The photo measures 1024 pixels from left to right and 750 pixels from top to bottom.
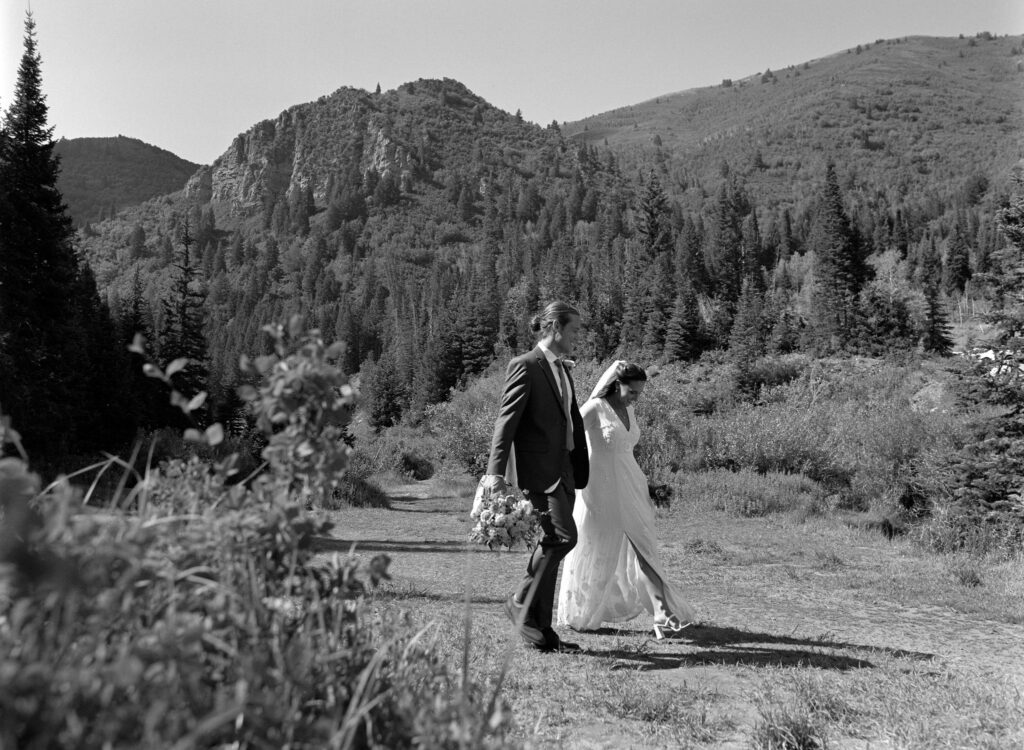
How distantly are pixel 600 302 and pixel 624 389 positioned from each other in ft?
238

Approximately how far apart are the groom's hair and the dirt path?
1859mm

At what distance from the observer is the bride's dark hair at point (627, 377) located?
20.2ft

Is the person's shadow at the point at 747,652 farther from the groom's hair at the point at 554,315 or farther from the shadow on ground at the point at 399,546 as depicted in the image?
the shadow on ground at the point at 399,546

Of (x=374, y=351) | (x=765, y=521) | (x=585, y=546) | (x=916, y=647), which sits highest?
(x=585, y=546)

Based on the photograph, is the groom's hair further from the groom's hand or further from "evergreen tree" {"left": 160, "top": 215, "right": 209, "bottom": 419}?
"evergreen tree" {"left": 160, "top": 215, "right": 209, "bottom": 419}

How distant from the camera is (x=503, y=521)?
15.0 ft

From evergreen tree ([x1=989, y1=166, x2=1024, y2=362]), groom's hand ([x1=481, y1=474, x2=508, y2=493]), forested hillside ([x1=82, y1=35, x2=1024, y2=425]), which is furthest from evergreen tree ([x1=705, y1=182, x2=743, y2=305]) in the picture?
groom's hand ([x1=481, y1=474, x2=508, y2=493])

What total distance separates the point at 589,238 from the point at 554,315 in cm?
12587

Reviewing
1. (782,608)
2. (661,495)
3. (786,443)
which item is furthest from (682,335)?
(782,608)

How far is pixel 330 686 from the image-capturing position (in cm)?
171

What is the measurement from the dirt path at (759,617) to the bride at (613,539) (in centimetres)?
22

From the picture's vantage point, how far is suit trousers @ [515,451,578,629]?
16.7 feet

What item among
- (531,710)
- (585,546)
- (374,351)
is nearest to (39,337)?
(585,546)

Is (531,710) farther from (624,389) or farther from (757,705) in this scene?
(624,389)
